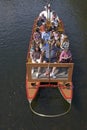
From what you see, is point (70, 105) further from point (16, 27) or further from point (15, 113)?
point (16, 27)

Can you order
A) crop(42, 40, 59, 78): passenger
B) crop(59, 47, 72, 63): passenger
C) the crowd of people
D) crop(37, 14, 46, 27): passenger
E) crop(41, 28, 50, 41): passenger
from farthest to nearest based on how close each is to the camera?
crop(37, 14, 46, 27): passenger → crop(41, 28, 50, 41): passenger → crop(42, 40, 59, 78): passenger → the crowd of people → crop(59, 47, 72, 63): passenger

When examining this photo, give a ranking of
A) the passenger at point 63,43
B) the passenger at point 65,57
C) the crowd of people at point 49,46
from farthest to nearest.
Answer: the passenger at point 63,43
the crowd of people at point 49,46
the passenger at point 65,57

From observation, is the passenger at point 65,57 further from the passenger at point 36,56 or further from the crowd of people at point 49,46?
the passenger at point 36,56

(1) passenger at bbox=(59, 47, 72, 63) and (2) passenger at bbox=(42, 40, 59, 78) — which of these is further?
(2) passenger at bbox=(42, 40, 59, 78)

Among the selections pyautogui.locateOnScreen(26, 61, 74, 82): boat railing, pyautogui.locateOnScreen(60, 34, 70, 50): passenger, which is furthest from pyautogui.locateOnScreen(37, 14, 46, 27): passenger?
pyautogui.locateOnScreen(26, 61, 74, 82): boat railing

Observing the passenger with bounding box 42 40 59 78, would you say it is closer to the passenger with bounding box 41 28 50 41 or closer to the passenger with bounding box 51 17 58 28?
the passenger with bounding box 41 28 50 41

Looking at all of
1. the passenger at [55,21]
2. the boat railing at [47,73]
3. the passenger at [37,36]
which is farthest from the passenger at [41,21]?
the boat railing at [47,73]
